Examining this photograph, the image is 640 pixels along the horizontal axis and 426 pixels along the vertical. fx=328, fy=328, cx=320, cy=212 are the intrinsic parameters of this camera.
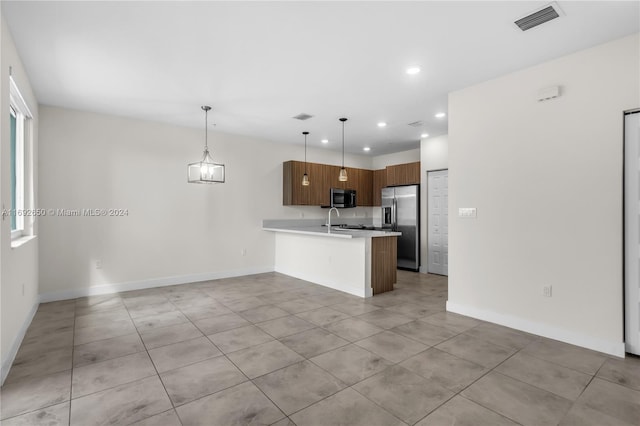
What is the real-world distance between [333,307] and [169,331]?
77.1 inches

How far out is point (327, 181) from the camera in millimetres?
7352

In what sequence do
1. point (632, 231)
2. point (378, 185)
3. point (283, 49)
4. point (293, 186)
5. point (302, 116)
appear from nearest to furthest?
point (632, 231)
point (283, 49)
point (302, 116)
point (293, 186)
point (378, 185)

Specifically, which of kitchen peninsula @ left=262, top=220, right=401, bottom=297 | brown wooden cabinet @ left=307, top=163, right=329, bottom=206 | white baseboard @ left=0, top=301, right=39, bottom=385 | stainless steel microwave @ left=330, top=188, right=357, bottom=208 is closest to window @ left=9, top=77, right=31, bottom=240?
white baseboard @ left=0, top=301, right=39, bottom=385

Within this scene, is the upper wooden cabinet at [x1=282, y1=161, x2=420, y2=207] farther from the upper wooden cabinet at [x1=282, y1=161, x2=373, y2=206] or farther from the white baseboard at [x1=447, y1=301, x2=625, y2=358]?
the white baseboard at [x1=447, y1=301, x2=625, y2=358]

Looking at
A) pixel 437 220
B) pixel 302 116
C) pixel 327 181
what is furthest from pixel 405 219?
pixel 302 116

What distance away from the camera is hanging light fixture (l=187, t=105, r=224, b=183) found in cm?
462

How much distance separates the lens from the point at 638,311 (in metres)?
2.82

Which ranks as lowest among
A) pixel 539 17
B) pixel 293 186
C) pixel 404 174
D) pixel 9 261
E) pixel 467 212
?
pixel 9 261

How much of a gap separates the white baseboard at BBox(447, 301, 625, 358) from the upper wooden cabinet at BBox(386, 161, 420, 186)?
3504 mm

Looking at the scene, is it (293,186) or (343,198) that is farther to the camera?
(343,198)

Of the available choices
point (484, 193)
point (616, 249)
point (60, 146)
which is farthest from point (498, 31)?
point (60, 146)

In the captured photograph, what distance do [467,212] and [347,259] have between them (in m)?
1.95

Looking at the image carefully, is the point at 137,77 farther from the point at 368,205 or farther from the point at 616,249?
the point at 368,205

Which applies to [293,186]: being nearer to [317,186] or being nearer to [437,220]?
[317,186]
